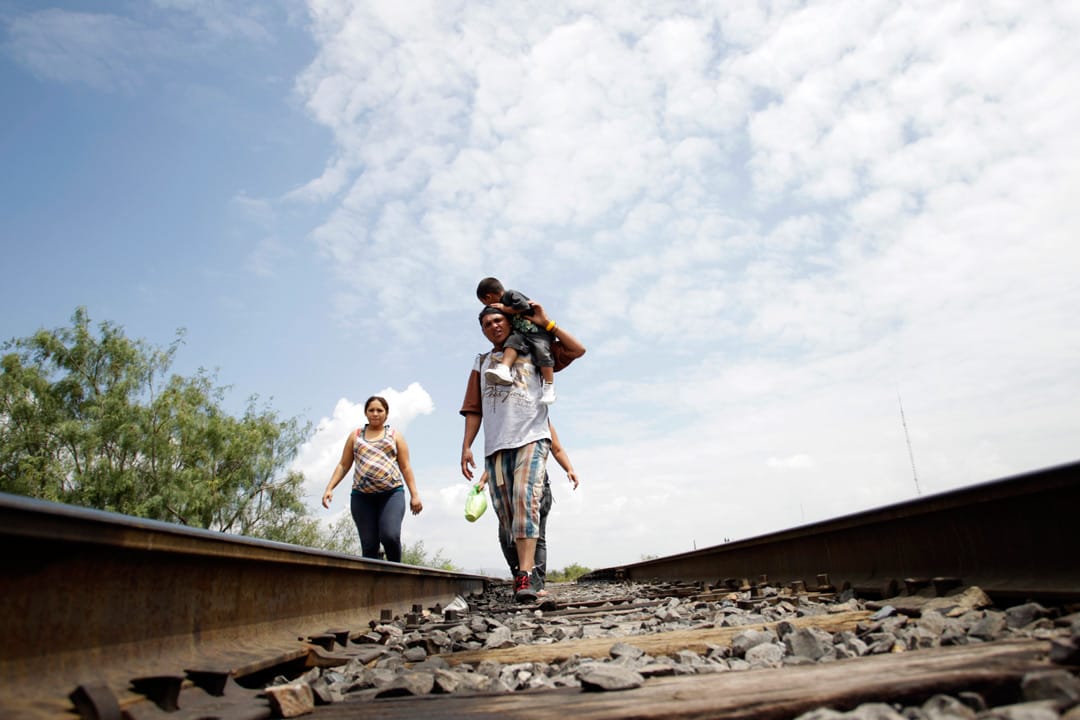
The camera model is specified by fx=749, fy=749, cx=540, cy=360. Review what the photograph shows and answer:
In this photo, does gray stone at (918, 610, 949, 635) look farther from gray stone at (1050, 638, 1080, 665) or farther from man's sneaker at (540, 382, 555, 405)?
man's sneaker at (540, 382, 555, 405)

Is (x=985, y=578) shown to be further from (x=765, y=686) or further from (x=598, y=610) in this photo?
(x=598, y=610)

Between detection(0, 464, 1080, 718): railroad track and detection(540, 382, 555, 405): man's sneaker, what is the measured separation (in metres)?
1.43

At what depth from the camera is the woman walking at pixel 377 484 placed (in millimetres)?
6418

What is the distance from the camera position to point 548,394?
526 cm

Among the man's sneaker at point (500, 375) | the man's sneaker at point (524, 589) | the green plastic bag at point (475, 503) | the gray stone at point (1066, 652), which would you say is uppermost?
the man's sneaker at point (500, 375)

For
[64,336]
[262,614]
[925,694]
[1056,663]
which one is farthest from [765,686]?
[64,336]

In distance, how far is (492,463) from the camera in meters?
5.31

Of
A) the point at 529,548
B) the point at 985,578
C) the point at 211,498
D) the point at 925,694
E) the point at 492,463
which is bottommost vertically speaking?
the point at 925,694

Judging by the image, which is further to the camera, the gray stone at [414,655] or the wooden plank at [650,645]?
the gray stone at [414,655]

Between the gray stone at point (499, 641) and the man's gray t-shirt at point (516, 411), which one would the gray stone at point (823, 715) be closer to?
the gray stone at point (499, 641)

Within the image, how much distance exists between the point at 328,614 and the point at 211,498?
70.7ft

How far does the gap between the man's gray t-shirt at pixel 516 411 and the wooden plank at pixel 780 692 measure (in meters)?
3.35

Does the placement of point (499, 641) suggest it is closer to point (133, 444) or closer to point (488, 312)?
point (488, 312)

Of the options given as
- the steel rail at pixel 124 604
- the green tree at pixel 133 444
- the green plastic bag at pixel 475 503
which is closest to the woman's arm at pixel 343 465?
the green plastic bag at pixel 475 503
